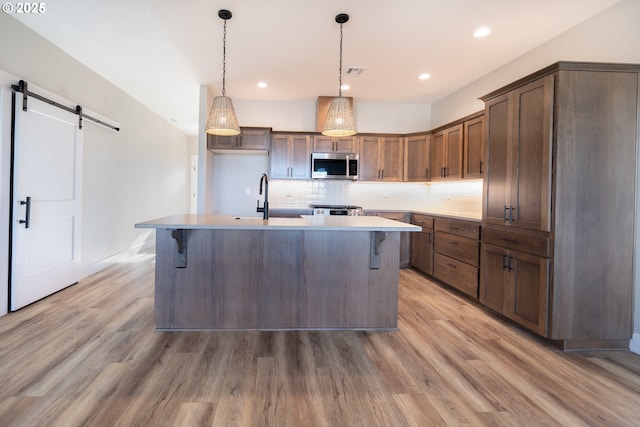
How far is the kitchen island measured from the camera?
265 centimetres

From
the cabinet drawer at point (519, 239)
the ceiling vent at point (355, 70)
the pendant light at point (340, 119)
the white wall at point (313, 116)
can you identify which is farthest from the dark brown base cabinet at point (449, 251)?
the ceiling vent at point (355, 70)

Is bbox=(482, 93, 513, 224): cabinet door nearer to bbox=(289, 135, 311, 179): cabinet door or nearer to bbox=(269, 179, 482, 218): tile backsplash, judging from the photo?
bbox=(269, 179, 482, 218): tile backsplash

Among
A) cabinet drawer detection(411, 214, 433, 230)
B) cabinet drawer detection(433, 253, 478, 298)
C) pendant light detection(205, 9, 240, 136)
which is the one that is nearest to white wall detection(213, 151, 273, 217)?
cabinet drawer detection(411, 214, 433, 230)

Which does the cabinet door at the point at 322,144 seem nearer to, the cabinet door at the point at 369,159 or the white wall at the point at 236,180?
the cabinet door at the point at 369,159

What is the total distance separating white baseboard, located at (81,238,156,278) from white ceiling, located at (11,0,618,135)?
→ 258 cm

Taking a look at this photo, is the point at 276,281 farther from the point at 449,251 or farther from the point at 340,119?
the point at 449,251

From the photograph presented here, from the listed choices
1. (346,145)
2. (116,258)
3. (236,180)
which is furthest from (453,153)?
(116,258)

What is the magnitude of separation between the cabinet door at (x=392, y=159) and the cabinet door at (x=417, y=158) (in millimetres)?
85

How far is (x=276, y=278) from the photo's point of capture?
271 cm

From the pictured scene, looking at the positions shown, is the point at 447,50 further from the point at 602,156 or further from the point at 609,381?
the point at 609,381

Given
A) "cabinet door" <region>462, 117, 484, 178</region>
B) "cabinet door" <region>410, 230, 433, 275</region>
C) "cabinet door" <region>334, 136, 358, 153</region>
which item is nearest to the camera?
"cabinet door" <region>462, 117, 484, 178</region>

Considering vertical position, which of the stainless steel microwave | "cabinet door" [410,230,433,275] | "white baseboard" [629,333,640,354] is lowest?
"white baseboard" [629,333,640,354]

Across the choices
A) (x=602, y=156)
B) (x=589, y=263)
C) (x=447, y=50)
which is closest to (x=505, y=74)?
(x=447, y=50)

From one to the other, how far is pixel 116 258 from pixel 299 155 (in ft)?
10.7
